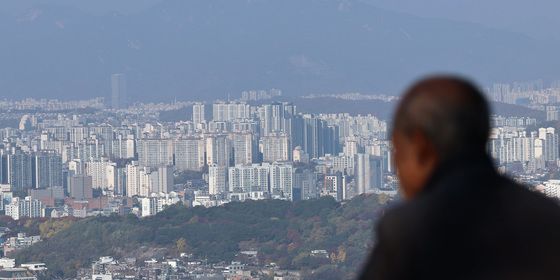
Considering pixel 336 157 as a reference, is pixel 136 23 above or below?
above

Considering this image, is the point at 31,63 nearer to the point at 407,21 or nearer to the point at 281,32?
the point at 281,32

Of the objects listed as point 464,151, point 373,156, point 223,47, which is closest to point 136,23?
point 223,47

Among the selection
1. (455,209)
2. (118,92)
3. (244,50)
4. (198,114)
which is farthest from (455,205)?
(244,50)

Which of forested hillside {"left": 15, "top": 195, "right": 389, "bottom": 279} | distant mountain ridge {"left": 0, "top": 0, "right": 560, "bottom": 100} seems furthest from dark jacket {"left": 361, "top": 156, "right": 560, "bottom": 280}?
distant mountain ridge {"left": 0, "top": 0, "right": 560, "bottom": 100}

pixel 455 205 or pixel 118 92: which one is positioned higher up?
pixel 118 92

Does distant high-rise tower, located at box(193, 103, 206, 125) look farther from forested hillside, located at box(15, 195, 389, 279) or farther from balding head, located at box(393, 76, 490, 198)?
balding head, located at box(393, 76, 490, 198)

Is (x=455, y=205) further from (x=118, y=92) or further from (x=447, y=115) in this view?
(x=118, y=92)

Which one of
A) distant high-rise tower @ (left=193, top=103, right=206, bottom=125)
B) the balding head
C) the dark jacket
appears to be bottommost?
the dark jacket
